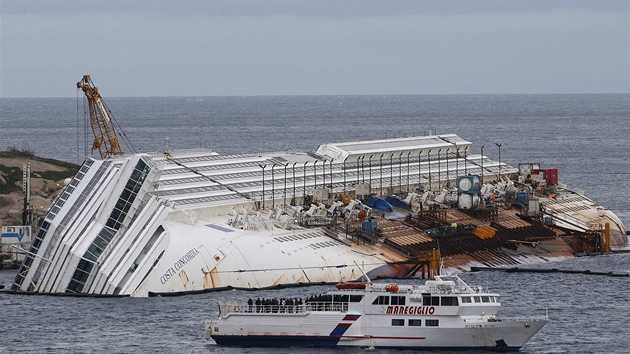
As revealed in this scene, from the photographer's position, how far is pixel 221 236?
15038 centimetres

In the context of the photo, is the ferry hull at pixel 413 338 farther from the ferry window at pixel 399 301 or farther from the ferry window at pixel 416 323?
the ferry window at pixel 399 301

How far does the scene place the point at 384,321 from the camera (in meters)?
112

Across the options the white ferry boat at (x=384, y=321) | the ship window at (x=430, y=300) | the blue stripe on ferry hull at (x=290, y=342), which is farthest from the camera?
the ship window at (x=430, y=300)

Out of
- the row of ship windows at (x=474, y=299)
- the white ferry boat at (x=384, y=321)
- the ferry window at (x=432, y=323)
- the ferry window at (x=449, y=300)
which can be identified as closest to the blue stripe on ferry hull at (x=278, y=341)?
the white ferry boat at (x=384, y=321)

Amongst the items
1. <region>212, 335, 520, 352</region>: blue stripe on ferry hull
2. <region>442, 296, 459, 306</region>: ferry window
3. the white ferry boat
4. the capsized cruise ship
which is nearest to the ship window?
the white ferry boat

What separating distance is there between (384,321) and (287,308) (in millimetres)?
6969

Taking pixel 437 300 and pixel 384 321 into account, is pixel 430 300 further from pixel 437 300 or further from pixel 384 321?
pixel 384 321

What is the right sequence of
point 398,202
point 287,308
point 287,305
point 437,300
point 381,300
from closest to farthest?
1. point 437,300
2. point 381,300
3. point 287,308
4. point 287,305
5. point 398,202

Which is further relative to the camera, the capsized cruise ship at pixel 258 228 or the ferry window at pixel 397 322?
the capsized cruise ship at pixel 258 228

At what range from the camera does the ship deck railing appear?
113 meters

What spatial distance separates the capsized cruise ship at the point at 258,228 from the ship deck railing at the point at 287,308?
2818 cm

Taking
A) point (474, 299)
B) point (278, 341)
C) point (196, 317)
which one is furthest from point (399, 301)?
point (196, 317)

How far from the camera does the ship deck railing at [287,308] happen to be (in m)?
113

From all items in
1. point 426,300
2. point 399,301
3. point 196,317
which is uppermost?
point 426,300
